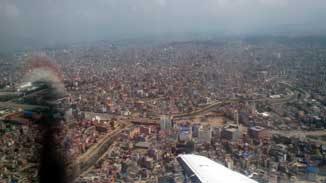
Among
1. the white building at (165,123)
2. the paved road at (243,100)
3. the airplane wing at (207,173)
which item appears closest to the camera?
the airplane wing at (207,173)

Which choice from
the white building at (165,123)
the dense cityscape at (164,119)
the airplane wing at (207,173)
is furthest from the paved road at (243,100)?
the airplane wing at (207,173)

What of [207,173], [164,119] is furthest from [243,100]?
[207,173]

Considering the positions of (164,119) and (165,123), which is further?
(164,119)

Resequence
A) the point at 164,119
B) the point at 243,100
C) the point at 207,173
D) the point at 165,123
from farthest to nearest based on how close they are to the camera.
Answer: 1. the point at 243,100
2. the point at 164,119
3. the point at 165,123
4. the point at 207,173

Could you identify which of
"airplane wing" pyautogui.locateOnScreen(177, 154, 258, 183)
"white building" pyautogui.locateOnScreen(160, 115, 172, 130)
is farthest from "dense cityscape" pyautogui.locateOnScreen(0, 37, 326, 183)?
"airplane wing" pyautogui.locateOnScreen(177, 154, 258, 183)

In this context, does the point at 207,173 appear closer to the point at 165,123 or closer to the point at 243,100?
the point at 165,123

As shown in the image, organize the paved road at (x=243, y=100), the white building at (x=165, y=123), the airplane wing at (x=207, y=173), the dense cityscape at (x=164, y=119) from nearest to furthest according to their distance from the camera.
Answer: the airplane wing at (x=207, y=173) → the dense cityscape at (x=164, y=119) → the white building at (x=165, y=123) → the paved road at (x=243, y=100)

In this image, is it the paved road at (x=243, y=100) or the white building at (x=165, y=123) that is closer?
the white building at (x=165, y=123)

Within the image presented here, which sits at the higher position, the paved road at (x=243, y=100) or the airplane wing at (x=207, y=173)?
the airplane wing at (x=207, y=173)

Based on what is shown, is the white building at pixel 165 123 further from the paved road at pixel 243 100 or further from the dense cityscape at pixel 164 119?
the paved road at pixel 243 100

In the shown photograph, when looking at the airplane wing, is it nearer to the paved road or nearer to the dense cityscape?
the dense cityscape
